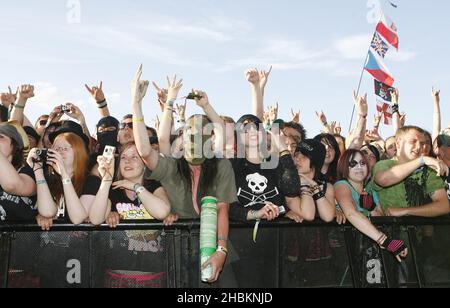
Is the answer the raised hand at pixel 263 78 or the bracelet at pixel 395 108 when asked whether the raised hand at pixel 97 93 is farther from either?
the bracelet at pixel 395 108

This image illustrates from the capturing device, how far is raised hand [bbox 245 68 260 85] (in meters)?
5.96

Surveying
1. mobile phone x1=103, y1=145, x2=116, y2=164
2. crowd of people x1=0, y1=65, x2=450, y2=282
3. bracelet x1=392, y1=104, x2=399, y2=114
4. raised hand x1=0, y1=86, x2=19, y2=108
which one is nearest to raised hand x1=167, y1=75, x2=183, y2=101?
crowd of people x1=0, y1=65, x2=450, y2=282

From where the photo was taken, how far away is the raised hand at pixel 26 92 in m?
6.01

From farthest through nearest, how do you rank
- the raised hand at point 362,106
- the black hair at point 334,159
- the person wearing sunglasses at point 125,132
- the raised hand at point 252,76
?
the raised hand at point 362,106, the raised hand at point 252,76, the person wearing sunglasses at point 125,132, the black hair at point 334,159

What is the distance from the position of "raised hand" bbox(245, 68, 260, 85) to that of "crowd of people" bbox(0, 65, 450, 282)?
1.47 meters

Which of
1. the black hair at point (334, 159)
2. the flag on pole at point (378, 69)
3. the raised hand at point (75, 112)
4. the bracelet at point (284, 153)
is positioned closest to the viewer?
the bracelet at point (284, 153)

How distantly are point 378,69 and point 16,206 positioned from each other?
11.5m

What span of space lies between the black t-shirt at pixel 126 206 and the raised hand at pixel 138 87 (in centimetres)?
81

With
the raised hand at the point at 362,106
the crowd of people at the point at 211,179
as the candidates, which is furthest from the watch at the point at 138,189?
the raised hand at the point at 362,106

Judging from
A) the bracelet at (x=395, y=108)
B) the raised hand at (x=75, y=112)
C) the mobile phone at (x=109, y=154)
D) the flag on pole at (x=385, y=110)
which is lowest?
the mobile phone at (x=109, y=154)

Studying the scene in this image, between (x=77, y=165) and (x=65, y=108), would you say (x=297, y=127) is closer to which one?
(x=77, y=165)

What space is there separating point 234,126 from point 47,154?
1773mm

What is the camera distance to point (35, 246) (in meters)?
3.45

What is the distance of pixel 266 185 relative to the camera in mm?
3992
